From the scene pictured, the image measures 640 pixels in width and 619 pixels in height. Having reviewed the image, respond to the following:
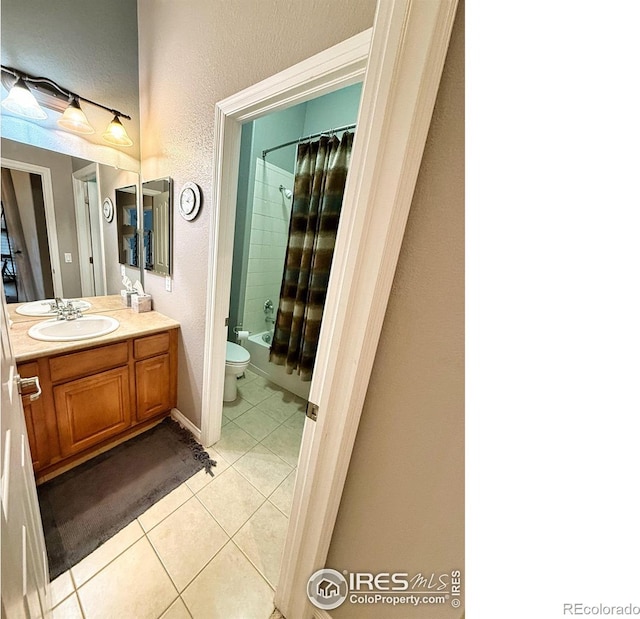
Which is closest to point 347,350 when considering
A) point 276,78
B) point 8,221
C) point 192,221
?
point 276,78

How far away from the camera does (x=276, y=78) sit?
3.40 feet

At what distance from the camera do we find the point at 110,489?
4.41 ft

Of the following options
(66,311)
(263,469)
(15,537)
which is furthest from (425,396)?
(66,311)

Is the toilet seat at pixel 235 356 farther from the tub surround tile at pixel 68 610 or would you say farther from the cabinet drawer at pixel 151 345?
the tub surround tile at pixel 68 610

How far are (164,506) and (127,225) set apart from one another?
1.86 m

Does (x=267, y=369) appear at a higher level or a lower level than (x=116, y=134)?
lower

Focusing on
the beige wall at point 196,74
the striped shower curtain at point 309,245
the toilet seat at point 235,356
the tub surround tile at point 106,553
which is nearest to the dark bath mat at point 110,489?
the tub surround tile at point 106,553

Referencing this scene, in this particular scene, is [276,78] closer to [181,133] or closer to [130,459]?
[181,133]

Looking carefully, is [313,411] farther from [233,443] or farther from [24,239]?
[24,239]

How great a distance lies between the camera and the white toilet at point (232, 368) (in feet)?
6.71

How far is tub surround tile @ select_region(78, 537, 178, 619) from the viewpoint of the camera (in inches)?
36.4

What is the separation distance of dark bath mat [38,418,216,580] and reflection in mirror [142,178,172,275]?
1201 mm

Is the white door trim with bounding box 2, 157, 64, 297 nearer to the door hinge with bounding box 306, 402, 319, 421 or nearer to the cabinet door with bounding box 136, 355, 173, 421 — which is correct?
the cabinet door with bounding box 136, 355, 173, 421
